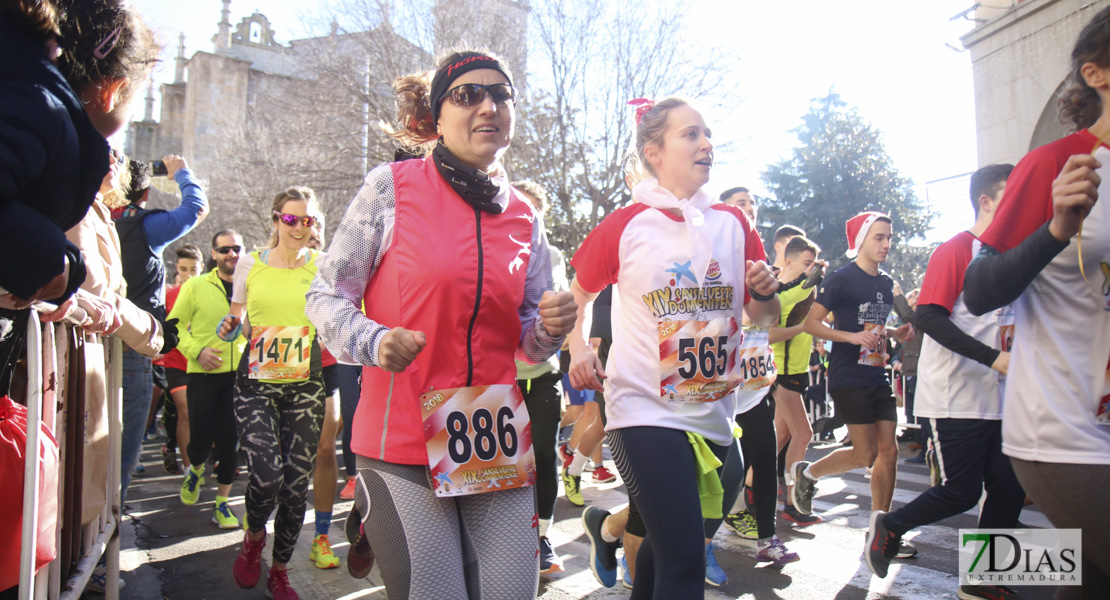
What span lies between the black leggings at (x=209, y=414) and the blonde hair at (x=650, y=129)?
171 inches

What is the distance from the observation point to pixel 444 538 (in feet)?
6.79

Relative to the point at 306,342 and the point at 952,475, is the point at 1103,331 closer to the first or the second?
the point at 952,475

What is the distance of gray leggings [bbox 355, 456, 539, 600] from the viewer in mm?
2021

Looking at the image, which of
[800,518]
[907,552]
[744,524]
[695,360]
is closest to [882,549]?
[907,552]

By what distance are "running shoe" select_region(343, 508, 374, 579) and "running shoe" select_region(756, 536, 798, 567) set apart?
A: 309 cm

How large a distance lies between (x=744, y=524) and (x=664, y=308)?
9.62 feet

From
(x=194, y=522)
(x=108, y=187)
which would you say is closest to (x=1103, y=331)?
(x=108, y=187)

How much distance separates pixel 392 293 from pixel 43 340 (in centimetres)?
116

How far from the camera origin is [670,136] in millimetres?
3354

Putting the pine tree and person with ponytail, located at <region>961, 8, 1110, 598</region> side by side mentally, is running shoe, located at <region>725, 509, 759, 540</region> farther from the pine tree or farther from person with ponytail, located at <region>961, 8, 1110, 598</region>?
the pine tree

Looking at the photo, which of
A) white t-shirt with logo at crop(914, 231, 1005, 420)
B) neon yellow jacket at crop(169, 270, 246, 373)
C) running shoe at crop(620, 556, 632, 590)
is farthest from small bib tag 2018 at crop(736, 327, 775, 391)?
neon yellow jacket at crop(169, 270, 246, 373)

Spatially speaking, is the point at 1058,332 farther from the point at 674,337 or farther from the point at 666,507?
the point at 666,507

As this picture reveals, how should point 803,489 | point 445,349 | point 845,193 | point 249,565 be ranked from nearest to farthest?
point 445,349 → point 249,565 → point 803,489 → point 845,193

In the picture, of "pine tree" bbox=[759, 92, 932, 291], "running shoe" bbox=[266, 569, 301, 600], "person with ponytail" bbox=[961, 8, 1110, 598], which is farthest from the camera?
"pine tree" bbox=[759, 92, 932, 291]
